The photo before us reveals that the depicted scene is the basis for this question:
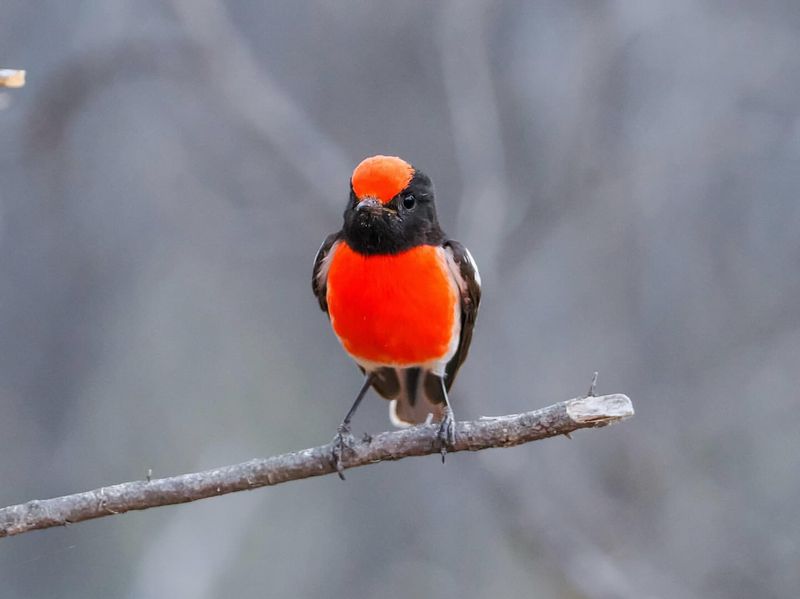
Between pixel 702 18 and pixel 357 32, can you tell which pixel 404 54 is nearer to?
A: pixel 357 32

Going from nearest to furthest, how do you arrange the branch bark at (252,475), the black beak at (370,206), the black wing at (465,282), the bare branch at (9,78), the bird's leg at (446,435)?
the bare branch at (9,78) → the branch bark at (252,475) → the bird's leg at (446,435) → the black beak at (370,206) → the black wing at (465,282)

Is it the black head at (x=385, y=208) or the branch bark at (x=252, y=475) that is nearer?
the branch bark at (x=252, y=475)

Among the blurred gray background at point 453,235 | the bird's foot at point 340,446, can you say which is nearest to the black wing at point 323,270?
the bird's foot at point 340,446

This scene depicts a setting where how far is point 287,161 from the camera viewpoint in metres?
8.63

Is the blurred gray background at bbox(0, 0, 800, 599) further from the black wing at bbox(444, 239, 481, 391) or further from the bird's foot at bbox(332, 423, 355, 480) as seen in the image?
the bird's foot at bbox(332, 423, 355, 480)

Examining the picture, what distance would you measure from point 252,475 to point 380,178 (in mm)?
1562

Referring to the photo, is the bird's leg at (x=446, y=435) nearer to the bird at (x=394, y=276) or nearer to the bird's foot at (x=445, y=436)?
the bird's foot at (x=445, y=436)

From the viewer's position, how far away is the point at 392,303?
5008 millimetres

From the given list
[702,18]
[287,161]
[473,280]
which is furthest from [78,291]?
[702,18]

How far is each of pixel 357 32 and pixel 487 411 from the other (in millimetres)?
3424

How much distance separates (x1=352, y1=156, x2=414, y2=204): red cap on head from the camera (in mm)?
5027

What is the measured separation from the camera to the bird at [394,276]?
5.03m

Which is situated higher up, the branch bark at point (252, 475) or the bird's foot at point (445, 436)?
the branch bark at point (252, 475)

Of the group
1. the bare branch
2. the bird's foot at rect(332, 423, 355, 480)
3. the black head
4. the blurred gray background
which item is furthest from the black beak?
the blurred gray background
